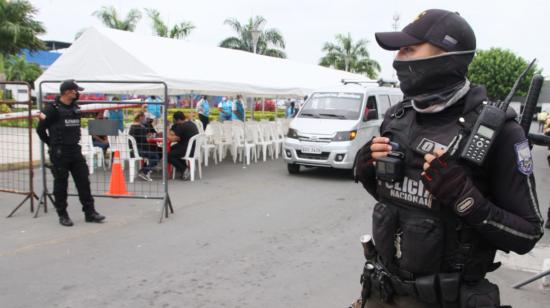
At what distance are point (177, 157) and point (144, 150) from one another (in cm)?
78

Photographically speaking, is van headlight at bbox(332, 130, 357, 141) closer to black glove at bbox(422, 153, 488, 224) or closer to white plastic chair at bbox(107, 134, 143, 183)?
white plastic chair at bbox(107, 134, 143, 183)

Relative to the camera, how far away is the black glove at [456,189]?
1.67 meters

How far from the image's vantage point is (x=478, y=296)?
1761 millimetres

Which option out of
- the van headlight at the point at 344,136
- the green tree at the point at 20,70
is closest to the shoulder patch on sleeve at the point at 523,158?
the van headlight at the point at 344,136

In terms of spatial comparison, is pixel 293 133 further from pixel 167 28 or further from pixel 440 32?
pixel 167 28

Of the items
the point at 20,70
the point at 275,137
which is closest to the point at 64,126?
the point at 275,137

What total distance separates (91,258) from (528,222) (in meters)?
4.59

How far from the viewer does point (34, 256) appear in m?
5.26

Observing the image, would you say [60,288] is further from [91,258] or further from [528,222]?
[528,222]

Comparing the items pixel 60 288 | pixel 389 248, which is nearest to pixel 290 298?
pixel 60 288

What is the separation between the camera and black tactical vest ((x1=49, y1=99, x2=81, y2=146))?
6.36 m

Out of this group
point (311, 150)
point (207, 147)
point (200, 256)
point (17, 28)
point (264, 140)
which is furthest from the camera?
point (17, 28)

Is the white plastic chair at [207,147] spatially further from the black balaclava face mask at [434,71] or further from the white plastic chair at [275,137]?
the black balaclava face mask at [434,71]

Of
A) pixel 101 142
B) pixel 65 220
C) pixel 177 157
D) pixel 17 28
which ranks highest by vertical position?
pixel 17 28
